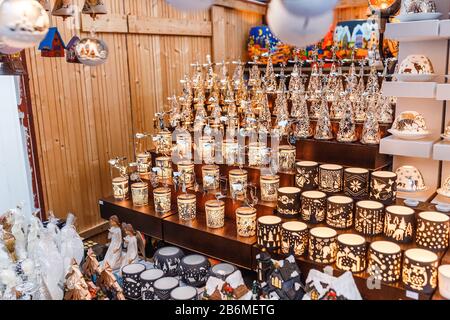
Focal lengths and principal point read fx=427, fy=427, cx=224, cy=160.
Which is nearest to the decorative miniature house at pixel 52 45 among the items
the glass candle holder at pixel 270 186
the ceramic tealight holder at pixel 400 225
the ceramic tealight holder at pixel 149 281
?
the glass candle holder at pixel 270 186

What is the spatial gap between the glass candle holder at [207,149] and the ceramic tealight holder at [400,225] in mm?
1399

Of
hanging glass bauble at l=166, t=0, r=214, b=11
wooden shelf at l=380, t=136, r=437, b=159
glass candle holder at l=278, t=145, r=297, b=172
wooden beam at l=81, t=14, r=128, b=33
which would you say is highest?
wooden beam at l=81, t=14, r=128, b=33

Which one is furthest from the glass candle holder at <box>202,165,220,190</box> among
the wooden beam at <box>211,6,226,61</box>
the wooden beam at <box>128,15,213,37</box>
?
the wooden beam at <box>211,6,226,61</box>

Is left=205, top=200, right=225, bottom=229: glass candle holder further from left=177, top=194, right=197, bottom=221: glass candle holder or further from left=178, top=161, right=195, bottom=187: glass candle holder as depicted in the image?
left=178, top=161, right=195, bottom=187: glass candle holder

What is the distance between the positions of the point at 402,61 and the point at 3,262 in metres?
2.44

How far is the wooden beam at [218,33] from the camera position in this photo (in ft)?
17.7

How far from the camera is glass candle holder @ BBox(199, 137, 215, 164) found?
3131 mm

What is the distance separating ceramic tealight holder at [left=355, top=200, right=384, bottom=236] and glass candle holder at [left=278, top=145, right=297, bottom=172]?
0.67 meters

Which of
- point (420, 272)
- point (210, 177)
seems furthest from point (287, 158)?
point (420, 272)

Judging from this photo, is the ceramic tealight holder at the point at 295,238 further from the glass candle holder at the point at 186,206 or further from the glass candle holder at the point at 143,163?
the glass candle holder at the point at 143,163

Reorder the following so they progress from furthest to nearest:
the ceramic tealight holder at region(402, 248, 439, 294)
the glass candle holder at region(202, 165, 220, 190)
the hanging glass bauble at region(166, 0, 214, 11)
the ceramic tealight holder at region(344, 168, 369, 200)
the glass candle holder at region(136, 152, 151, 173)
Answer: the glass candle holder at region(136, 152, 151, 173) < the glass candle holder at region(202, 165, 220, 190) < the ceramic tealight holder at region(344, 168, 369, 200) < the ceramic tealight holder at region(402, 248, 439, 294) < the hanging glass bauble at region(166, 0, 214, 11)

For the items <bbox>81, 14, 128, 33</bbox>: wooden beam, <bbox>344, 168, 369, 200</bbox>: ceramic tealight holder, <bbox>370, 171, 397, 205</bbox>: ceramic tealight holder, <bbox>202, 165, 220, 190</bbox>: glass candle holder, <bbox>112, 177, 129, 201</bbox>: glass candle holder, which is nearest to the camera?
<bbox>370, 171, 397, 205</bbox>: ceramic tealight holder

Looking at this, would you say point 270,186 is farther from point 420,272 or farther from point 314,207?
point 420,272

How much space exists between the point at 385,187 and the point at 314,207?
1.28 feet
